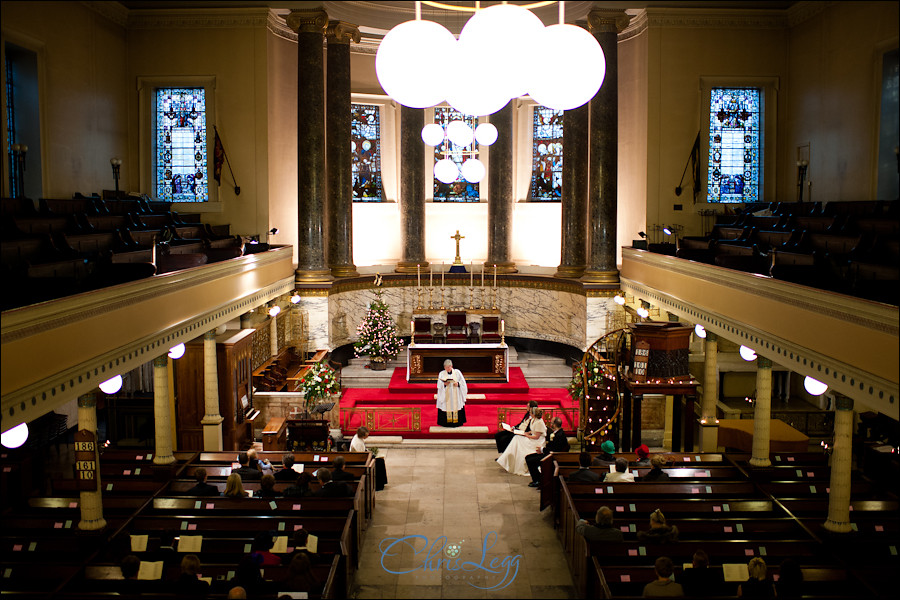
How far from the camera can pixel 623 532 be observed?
34.1 feet

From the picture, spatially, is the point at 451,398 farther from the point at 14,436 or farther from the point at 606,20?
the point at 606,20

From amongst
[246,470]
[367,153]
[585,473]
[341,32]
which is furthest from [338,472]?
[367,153]

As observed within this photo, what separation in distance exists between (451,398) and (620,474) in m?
5.75

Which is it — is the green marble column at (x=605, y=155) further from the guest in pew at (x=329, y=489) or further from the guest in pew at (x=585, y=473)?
the guest in pew at (x=329, y=489)

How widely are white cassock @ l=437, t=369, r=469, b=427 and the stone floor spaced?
1421 millimetres

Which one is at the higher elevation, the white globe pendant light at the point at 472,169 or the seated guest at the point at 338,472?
the white globe pendant light at the point at 472,169

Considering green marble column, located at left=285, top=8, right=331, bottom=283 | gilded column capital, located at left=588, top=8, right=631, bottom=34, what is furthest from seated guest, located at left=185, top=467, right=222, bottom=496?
gilded column capital, located at left=588, top=8, right=631, bottom=34

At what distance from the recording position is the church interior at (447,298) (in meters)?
8.91

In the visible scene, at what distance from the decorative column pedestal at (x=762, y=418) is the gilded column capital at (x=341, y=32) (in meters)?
14.9

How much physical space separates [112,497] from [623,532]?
7.55 meters

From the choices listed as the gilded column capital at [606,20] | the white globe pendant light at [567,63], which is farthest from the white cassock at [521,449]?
the gilded column capital at [606,20]

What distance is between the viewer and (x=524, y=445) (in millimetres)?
14734

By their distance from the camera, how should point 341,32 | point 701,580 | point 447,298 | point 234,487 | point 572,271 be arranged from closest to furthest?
point 701,580, point 234,487, point 341,32, point 572,271, point 447,298

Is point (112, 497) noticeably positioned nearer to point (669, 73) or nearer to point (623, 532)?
point (623, 532)
